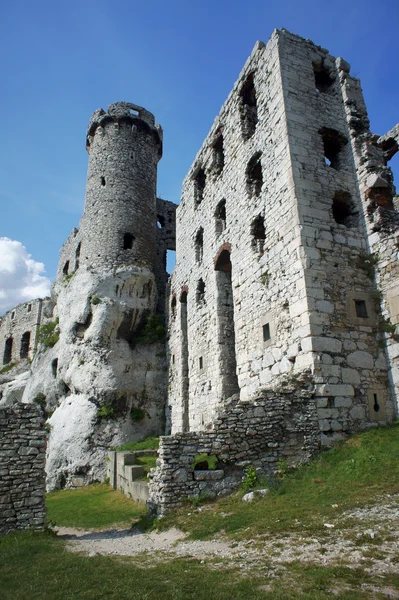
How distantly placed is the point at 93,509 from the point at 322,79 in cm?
1429

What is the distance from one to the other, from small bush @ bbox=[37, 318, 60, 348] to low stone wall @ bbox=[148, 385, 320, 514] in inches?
635

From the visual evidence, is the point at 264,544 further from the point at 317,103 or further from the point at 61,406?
the point at 61,406

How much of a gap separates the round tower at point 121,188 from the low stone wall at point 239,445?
43.7 feet

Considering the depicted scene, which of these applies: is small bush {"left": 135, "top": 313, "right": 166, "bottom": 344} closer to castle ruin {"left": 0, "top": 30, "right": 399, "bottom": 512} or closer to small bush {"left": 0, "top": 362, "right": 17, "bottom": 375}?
castle ruin {"left": 0, "top": 30, "right": 399, "bottom": 512}

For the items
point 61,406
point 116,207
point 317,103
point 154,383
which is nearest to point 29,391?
point 61,406

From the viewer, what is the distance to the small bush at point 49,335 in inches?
906

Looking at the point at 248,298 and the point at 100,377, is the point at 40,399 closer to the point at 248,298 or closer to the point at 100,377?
the point at 100,377

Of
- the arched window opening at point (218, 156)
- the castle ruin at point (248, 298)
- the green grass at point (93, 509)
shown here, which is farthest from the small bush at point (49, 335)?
the arched window opening at point (218, 156)

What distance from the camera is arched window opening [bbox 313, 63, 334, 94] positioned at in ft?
41.9

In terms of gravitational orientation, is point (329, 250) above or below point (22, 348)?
below

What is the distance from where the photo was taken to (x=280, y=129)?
11.4 metres

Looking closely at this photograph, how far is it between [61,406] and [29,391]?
4152 mm

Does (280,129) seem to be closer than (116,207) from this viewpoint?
Yes

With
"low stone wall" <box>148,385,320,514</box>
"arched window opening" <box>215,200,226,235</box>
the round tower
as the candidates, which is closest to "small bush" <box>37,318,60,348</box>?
the round tower
